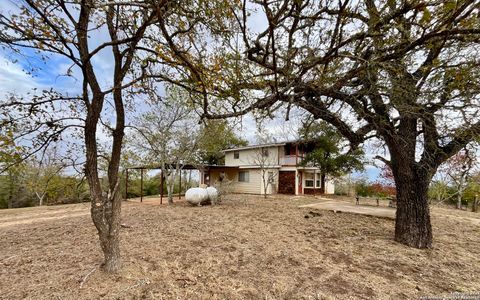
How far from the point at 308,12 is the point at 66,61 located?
3.24 metres

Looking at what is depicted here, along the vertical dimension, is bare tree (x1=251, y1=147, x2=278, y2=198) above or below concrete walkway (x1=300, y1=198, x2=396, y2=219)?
above

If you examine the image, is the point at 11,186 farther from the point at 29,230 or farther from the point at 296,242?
the point at 296,242

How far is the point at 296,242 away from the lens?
491 centimetres

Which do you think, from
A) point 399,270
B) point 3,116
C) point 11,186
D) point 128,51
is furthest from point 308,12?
point 11,186

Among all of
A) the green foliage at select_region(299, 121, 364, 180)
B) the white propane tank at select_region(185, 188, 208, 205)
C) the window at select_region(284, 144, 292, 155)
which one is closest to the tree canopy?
the green foliage at select_region(299, 121, 364, 180)

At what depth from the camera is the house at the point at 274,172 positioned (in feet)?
59.4

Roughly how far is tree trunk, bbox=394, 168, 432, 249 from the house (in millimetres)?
12500

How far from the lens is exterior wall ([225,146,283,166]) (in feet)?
62.3

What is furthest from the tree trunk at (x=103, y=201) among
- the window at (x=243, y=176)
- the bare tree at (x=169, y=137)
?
the window at (x=243, y=176)

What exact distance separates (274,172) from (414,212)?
14.0m

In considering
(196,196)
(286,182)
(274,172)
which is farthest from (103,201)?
(286,182)

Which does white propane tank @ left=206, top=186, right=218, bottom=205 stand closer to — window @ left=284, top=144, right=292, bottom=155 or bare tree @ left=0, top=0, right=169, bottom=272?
bare tree @ left=0, top=0, right=169, bottom=272

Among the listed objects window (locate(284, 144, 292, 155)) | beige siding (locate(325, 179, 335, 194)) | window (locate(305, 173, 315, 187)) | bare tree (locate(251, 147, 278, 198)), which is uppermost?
window (locate(284, 144, 292, 155))

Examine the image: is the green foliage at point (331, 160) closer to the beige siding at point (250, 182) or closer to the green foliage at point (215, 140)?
the beige siding at point (250, 182)
